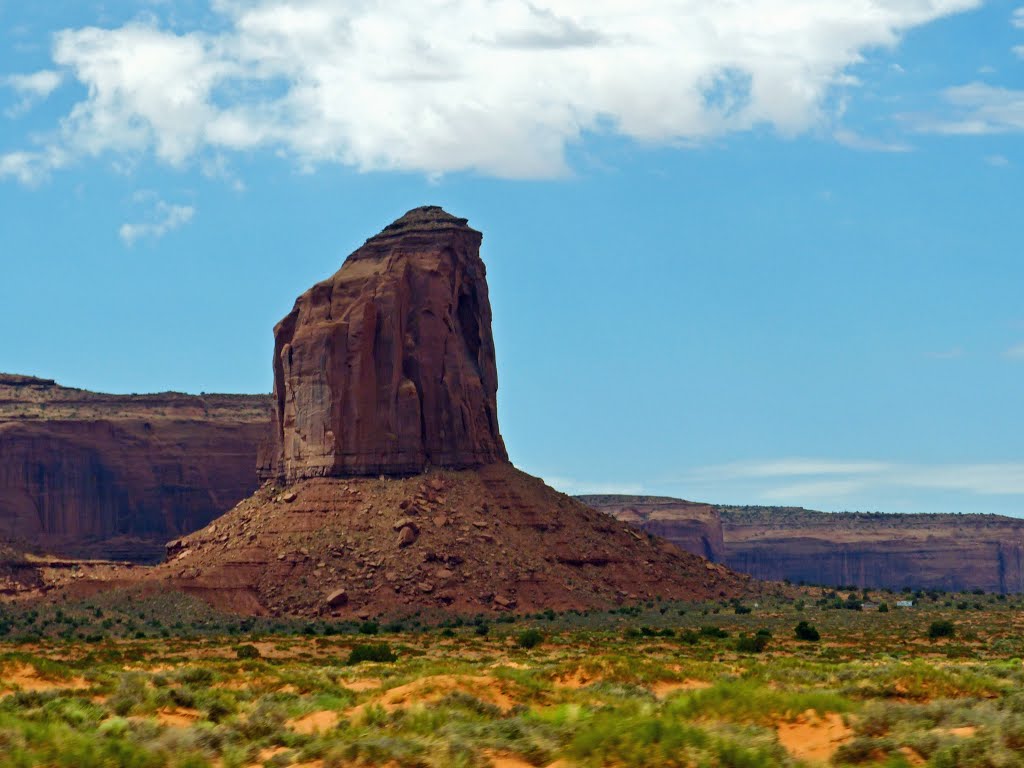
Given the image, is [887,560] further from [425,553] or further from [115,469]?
[425,553]

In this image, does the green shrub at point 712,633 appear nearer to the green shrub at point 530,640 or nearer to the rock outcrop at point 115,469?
the green shrub at point 530,640

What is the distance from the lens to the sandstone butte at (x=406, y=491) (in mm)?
90812

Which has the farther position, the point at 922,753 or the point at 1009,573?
the point at 1009,573

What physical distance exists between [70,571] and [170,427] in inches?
2232

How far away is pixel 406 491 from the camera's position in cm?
9700

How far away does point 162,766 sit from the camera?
21.6 metres

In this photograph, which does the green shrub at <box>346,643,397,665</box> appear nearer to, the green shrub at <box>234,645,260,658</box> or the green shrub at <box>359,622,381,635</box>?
the green shrub at <box>234,645,260,658</box>

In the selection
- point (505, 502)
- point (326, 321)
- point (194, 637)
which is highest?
point (326, 321)

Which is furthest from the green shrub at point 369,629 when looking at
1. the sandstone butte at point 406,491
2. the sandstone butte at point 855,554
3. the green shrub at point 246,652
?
the sandstone butte at point 855,554

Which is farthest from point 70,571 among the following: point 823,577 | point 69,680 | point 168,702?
point 823,577

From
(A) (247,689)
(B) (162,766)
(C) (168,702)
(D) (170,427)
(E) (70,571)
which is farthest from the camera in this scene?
(D) (170,427)

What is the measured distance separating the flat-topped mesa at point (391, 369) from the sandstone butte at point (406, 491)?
104mm

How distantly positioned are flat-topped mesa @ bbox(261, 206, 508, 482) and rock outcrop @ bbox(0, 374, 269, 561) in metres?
46.2

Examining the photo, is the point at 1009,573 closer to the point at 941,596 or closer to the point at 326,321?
the point at 941,596
